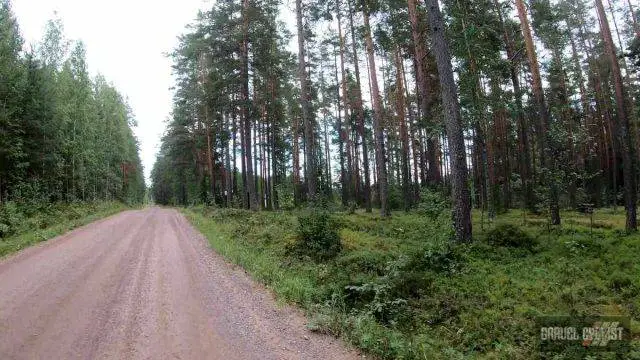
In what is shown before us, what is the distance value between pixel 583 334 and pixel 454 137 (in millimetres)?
6275

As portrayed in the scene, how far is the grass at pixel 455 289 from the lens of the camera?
5.45 m

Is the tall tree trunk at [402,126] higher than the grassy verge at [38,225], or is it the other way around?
the tall tree trunk at [402,126]

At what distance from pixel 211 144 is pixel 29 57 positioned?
16.0 metres

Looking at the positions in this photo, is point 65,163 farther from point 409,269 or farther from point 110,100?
point 409,269

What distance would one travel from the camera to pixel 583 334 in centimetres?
508

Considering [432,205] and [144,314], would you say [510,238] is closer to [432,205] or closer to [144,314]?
[432,205]

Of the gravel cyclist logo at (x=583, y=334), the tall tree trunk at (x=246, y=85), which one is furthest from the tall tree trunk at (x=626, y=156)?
the tall tree trunk at (x=246, y=85)

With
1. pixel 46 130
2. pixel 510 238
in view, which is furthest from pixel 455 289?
pixel 46 130

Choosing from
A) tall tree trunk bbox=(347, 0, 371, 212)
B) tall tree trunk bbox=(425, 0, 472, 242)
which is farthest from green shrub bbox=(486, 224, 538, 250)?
tall tree trunk bbox=(347, 0, 371, 212)

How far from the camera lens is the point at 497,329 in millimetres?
5680

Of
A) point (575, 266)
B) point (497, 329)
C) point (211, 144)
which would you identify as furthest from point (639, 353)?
point (211, 144)

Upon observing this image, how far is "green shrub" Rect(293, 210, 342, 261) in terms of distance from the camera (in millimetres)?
10477

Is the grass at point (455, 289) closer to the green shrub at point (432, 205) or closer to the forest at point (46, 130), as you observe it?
the green shrub at point (432, 205)

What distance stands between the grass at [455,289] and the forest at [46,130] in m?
15.5
